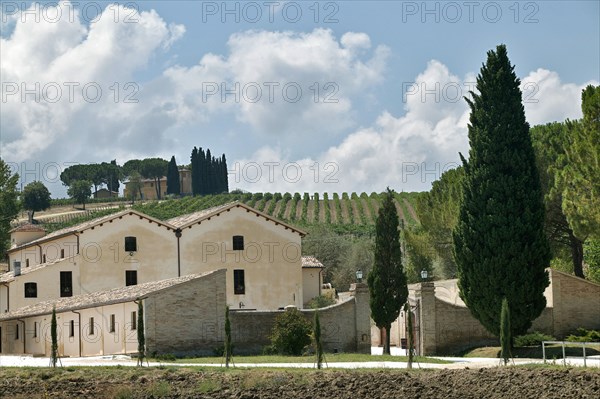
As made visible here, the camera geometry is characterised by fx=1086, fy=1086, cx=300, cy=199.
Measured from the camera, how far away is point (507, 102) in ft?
139

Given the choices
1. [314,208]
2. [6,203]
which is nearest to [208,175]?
[314,208]

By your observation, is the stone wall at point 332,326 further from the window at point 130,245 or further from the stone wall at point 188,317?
the window at point 130,245

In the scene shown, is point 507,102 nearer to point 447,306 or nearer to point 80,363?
point 447,306

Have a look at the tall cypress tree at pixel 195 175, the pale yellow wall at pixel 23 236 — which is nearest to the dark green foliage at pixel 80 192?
the tall cypress tree at pixel 195 175

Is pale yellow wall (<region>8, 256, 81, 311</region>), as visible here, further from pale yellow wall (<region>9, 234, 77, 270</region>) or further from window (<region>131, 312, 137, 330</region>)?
window (<region>131, 312, 137, 330</region>)

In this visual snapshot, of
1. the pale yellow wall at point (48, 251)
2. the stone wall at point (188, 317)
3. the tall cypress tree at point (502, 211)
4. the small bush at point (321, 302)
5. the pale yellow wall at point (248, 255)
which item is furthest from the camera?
the pale yellow wall at point (48, 251)

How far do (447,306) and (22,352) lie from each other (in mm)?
26265

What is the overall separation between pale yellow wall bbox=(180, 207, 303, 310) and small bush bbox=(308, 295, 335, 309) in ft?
3.59

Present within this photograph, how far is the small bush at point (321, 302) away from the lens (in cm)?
6289

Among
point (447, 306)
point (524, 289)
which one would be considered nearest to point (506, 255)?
point (524, 289)

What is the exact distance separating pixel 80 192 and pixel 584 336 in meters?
131

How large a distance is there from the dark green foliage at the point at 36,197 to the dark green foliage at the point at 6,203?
65.7 m

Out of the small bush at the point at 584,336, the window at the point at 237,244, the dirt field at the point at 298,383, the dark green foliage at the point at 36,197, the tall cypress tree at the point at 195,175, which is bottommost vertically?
the dirt field at the point at 298,383

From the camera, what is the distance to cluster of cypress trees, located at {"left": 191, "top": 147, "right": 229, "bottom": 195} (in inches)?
6369
